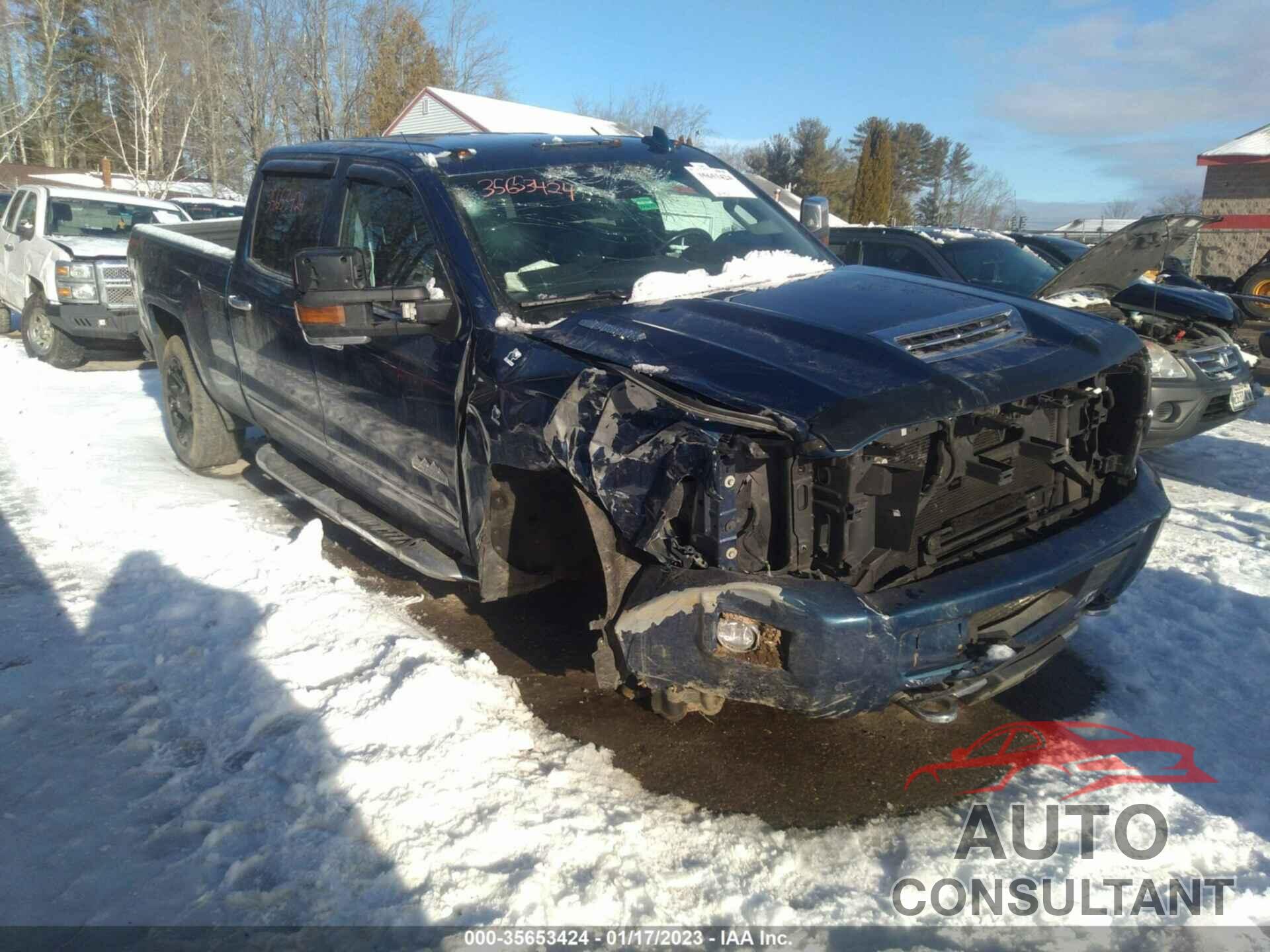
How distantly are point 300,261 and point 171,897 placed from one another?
2.00 meters

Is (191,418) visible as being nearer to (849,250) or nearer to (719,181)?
(719,181)

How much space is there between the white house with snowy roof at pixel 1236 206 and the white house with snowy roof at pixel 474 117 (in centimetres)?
1560

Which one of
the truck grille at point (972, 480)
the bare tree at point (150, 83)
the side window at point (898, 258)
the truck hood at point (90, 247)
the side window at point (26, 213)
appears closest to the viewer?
the truck grille at point (972, 480)

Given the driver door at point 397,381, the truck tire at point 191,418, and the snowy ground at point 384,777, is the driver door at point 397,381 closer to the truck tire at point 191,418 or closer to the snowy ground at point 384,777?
the snowy ground at point 384,777

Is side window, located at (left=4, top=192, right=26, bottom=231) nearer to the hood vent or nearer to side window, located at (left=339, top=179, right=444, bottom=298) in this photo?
side window, located at (left=339, top=179, right=444, bottom=298)

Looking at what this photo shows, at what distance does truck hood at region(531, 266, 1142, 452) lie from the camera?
99.3 inches

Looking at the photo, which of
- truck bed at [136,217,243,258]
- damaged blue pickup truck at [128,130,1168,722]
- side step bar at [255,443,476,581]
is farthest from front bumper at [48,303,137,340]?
damaged blue pickup truck at [128,130,1168,722]

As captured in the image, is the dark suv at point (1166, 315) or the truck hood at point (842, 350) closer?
the truck hood at point (842, 350)

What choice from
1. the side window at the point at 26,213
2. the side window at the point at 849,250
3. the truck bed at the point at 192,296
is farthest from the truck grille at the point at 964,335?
the side window at the point at 26,213

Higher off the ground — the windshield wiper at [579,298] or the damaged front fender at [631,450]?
the windshield wiper at [579,298]

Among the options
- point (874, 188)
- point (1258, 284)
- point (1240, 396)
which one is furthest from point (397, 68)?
point (1240, 396)

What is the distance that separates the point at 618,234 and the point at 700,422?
1.55 m

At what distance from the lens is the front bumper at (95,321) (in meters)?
9.72

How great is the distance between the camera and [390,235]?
396 centimetres
